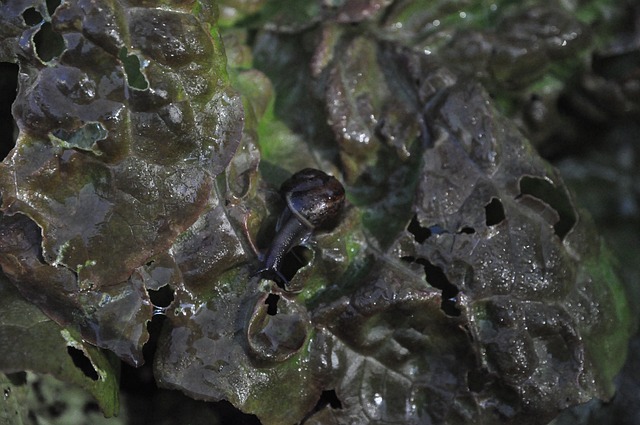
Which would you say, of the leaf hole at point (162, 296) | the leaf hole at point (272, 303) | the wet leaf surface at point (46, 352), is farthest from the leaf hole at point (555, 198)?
the wet leaf surface at point (46, 352)

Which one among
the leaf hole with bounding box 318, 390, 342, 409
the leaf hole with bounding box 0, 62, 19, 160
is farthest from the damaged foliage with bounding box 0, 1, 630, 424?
the leaf hole with bounding box 0, 62, 19, 160

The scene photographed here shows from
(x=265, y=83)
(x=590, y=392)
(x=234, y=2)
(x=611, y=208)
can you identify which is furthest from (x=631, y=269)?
(x=234, y=2)

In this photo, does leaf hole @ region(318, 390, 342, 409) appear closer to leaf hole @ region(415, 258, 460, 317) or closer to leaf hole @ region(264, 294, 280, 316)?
leaf hole @ region(264, 294, 280, 316)

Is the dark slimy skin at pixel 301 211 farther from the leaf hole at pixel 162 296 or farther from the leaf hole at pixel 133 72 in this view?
the leaf hole at pixel 133 72

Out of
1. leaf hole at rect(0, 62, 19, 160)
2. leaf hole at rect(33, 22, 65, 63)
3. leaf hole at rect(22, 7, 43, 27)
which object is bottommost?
leaf hole at rect(0, 62, 19, 160)

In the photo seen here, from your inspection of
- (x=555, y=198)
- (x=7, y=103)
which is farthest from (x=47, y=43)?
(x=555, y=198)

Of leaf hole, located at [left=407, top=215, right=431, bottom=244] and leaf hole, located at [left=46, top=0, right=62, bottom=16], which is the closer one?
leaf hole, located at [left=46, top=0, right=62, bottom=16]

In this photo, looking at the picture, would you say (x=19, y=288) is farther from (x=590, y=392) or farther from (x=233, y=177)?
(x=590, y=392)
